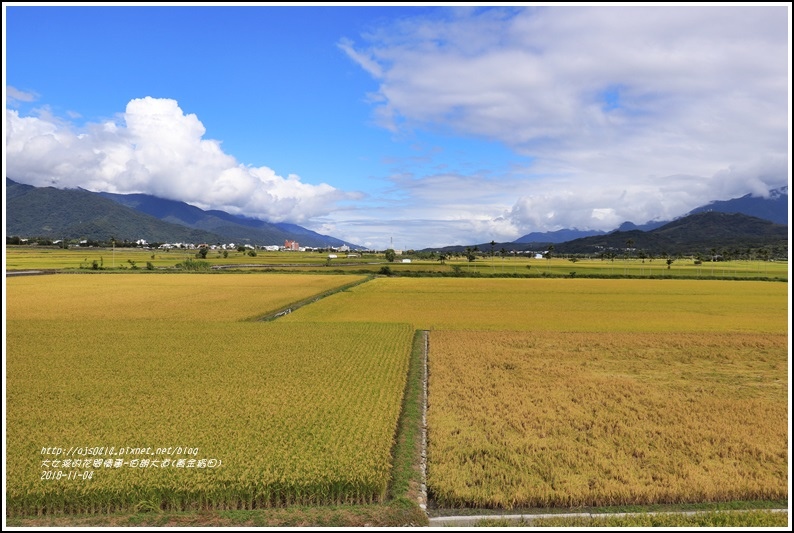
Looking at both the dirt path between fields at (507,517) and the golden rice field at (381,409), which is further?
the golden rice field at (381,409)

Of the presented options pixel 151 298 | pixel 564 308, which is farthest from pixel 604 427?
pixel 151 298

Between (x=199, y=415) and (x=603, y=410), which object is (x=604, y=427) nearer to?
(x=603, y=410)

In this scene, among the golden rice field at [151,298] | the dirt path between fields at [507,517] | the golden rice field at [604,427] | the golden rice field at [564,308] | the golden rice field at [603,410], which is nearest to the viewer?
the dirt path between fields at [507,517]

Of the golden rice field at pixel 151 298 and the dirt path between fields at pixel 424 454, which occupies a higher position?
the golden rice field at pixel 151 298

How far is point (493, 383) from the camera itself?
61.7ft

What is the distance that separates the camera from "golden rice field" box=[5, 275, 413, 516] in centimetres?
995

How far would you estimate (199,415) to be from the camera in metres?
14.0

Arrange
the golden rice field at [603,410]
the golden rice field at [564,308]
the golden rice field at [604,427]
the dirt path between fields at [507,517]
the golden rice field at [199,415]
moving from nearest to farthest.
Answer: the dirt path between fields at [507,517], the golden rice field at [199,415], the golden rice field at [604,427], the golden rice field at [603,410], the golden rice field at [564,308]

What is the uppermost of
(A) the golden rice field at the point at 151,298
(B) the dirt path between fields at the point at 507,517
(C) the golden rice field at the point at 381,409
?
(A) the golden rice field at the point at 151,298

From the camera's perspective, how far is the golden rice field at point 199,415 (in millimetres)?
9945

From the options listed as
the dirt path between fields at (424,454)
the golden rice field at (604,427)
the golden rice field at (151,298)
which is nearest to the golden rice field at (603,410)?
the golden rice field at (604,427)

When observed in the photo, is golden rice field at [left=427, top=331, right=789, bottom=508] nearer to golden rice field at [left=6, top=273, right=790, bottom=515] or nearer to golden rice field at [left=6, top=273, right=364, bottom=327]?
golden rice field at [left=6, top=273, right=790, bottom=515]

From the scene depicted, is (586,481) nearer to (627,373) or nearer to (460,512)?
(460,512)

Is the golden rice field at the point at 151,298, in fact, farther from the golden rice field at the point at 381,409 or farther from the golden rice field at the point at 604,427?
the golden rice field at the point at 604,427
